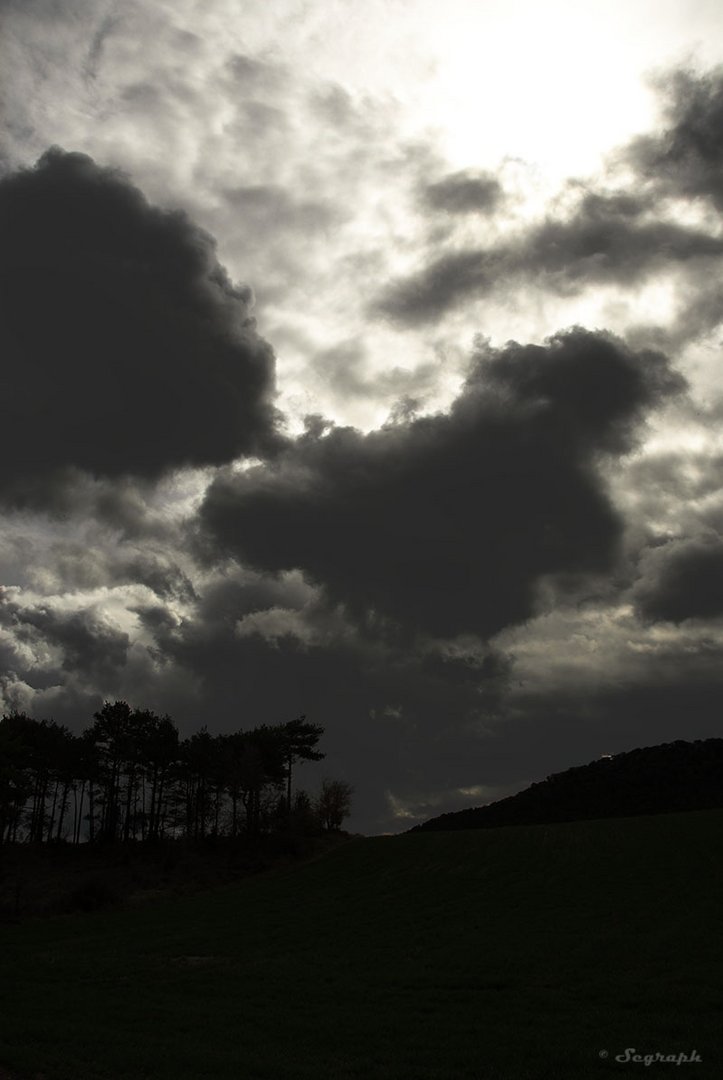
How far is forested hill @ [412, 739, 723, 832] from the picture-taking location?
112 m

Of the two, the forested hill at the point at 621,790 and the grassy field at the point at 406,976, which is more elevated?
the forested hill at the point at 621,790

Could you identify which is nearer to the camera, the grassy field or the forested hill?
the grassy field

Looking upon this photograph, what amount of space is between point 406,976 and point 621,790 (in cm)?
10005

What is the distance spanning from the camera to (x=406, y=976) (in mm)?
33906

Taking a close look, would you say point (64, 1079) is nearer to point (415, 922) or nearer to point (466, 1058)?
point (466, 1058)

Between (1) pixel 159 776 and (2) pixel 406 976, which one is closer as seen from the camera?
(2) pixel 406 976

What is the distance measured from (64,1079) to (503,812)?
375 feet

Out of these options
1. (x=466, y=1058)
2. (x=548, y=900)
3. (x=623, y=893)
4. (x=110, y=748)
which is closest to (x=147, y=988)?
(x=466, y=1058)

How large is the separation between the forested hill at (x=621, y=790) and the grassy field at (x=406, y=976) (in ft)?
142

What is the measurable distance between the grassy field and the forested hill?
1701 inches

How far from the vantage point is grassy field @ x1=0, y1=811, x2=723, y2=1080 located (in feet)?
70.2

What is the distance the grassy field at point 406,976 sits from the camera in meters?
21.4

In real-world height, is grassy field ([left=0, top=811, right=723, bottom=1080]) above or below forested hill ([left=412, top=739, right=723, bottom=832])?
Result: below

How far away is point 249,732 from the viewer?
111188 mm
